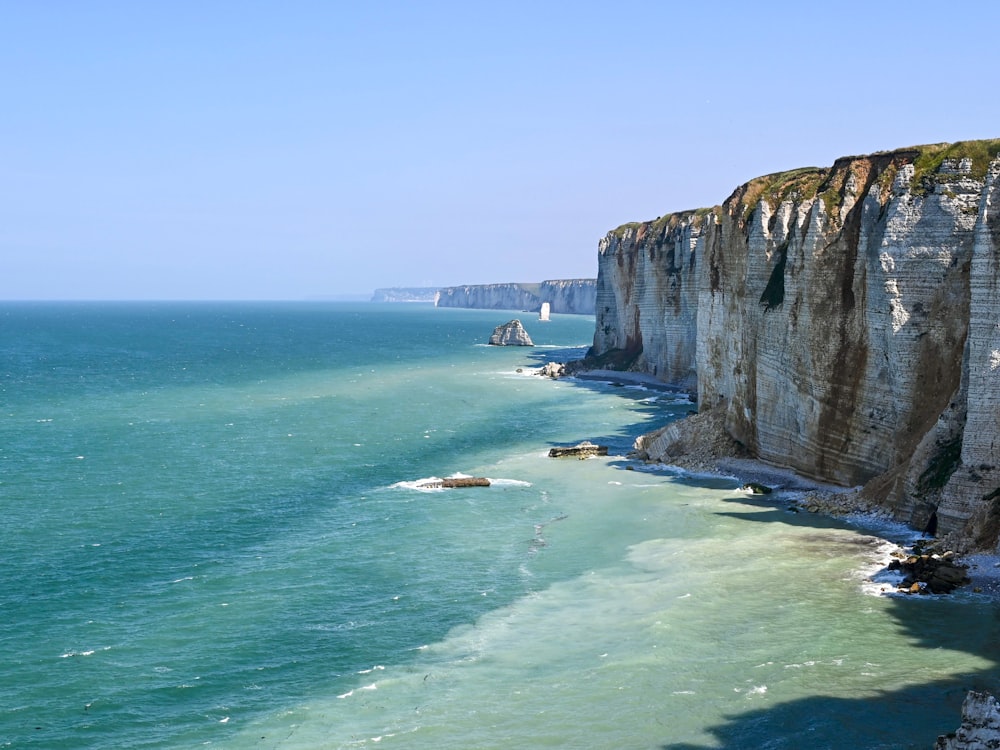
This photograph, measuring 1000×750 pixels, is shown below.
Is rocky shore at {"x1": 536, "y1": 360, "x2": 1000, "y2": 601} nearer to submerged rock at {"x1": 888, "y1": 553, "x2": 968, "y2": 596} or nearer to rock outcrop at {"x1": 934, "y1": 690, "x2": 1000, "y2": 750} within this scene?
submerged rock at {"x1": 888, "y1": 553, "x2": 968, "y2": 596}

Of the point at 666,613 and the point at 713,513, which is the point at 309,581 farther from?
the point at 713,513

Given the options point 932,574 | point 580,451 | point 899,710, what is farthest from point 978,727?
point 580,451

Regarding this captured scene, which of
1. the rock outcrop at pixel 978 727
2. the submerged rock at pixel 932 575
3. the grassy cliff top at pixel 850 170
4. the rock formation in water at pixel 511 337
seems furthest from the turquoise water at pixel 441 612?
the rock formation in water at pixel 511 337

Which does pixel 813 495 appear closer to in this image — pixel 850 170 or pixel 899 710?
pixel 850 170

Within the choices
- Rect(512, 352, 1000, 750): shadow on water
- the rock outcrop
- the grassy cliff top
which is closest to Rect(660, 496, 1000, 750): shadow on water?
Rect(512, 352, 1000, 750): shadow on water

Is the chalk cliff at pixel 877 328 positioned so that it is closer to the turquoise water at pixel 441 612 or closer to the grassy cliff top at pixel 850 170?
the grassy cliff top at pixel 850 170

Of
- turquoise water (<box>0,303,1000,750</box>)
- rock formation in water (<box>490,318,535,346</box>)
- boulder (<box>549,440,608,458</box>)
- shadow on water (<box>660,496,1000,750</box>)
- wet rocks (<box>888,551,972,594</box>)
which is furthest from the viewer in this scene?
rock formation in water (<box>490,318,535,346</box>)

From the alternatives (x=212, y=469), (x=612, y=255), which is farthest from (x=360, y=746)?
(x=612, y=255)
